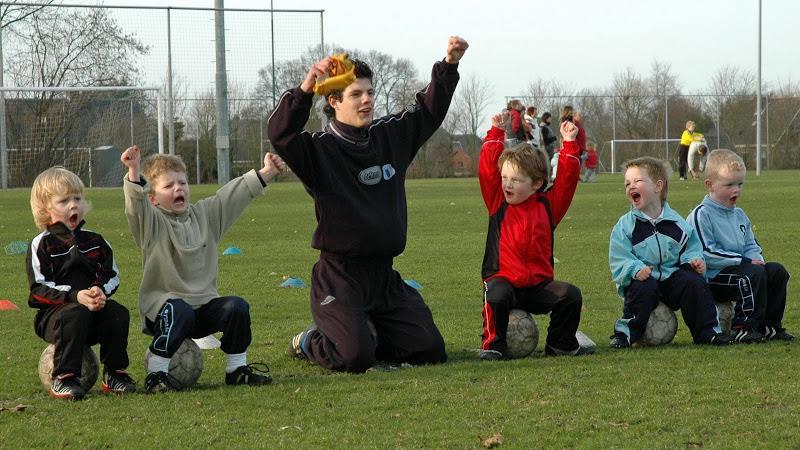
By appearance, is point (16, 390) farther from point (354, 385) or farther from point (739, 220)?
point (739, 220)

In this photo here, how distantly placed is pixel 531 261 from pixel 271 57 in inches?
1080

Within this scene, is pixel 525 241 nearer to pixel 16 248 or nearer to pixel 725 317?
pixel 725 317

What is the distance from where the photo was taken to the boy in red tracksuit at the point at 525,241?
22.1 ft

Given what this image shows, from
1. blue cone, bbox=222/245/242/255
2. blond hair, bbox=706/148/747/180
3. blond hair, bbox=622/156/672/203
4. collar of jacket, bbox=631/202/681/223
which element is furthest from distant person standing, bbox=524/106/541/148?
collar of jacket, bbox=631/202/681/223

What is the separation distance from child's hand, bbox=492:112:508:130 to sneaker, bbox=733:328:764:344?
1.89 metres

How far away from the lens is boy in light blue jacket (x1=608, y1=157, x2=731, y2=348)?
22.8ft

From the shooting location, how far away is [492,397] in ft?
17.9

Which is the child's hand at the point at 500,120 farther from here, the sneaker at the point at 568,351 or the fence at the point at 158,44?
the fence at the point at 158,44

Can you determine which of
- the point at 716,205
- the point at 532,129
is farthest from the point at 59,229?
the point at 532,129

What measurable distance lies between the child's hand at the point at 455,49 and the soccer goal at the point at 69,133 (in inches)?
797

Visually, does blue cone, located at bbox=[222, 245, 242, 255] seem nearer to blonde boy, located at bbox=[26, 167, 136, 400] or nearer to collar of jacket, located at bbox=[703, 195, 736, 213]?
collar of jacket, located at bbox=[703, 195, 736, 213]

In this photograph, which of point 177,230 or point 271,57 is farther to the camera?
point 271,57

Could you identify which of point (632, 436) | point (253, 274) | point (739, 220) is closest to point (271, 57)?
point (253, 274)

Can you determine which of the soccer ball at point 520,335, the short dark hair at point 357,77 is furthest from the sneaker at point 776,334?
the short dark hair at point 357,77
